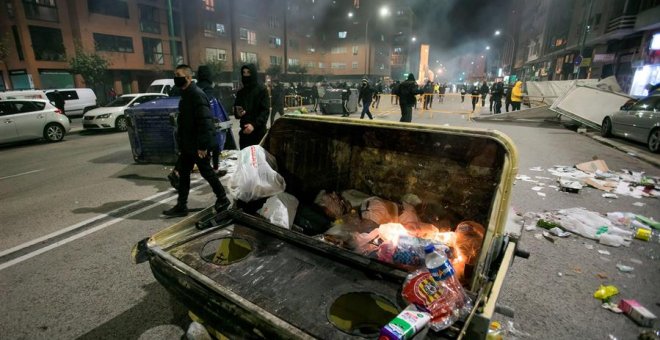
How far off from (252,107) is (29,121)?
34.9 feet

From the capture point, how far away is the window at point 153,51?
110 ft

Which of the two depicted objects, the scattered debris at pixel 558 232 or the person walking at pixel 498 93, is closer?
the scattered debris at pixel 558 232

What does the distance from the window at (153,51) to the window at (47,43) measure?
735 cm

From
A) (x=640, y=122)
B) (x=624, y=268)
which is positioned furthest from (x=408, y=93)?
(x=624, y=268)

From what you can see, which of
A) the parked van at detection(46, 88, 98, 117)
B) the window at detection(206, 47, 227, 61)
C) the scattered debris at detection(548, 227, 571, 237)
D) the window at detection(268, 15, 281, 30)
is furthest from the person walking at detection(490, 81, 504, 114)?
the window at detection(268, 15, 281, 30)

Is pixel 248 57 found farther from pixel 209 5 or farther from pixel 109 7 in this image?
pixel 109 7

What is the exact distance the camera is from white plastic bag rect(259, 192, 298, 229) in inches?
116

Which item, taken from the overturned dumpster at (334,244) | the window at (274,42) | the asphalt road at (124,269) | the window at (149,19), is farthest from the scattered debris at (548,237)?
the window at (274,42)

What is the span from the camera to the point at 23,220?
4.70m

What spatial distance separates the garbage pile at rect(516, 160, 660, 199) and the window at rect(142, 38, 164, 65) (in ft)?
122

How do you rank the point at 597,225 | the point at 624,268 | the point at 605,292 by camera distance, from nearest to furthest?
the point at 605,292
the point at 624,268
the point at 597,225

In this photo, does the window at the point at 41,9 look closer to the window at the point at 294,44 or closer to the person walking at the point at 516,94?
the window at the point at 294,44

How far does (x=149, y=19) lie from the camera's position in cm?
3347

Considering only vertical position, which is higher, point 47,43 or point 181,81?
point 47,43
